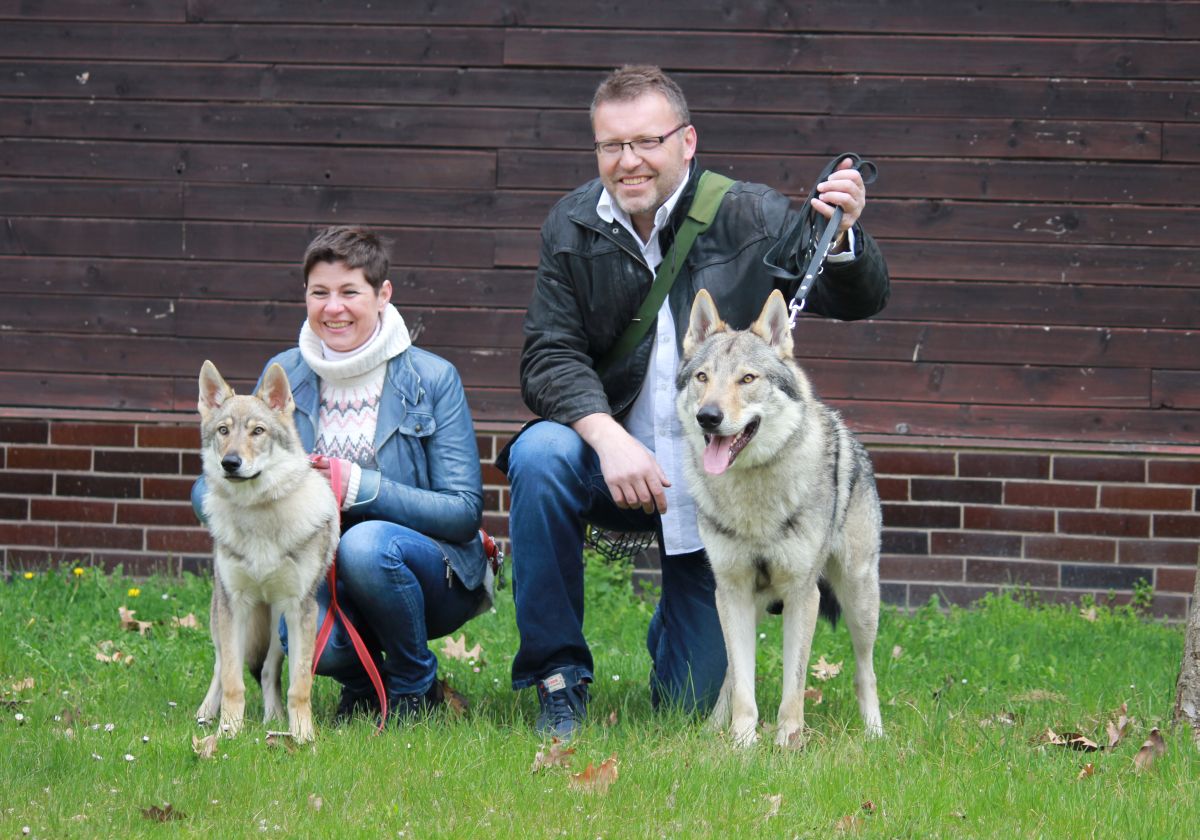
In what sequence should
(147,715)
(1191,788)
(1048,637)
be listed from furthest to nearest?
(1048,637) < (147,715) < (1191,788)

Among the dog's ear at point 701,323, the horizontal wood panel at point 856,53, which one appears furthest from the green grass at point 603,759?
the horizontal wood panel at point 856,53

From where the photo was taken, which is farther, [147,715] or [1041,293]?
[1041,293]

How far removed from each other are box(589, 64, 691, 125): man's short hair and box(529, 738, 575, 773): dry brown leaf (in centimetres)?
214

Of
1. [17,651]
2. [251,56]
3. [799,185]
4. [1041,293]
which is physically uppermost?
[251,56]

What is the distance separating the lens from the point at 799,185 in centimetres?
700

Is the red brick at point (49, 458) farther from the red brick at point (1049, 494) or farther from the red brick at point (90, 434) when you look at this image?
the red brick at point (1049, 494)

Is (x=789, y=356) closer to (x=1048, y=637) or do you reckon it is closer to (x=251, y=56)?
(x=1048, y=637)

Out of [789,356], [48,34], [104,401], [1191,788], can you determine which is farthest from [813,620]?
[48,34]

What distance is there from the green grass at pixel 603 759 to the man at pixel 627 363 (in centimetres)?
32

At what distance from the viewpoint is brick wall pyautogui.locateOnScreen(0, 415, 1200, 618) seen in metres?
6.92

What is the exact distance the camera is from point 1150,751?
3.88m

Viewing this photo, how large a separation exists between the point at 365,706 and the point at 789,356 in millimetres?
1976

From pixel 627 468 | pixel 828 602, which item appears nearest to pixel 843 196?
pixel 627 468

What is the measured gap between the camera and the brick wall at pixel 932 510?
273 inches
